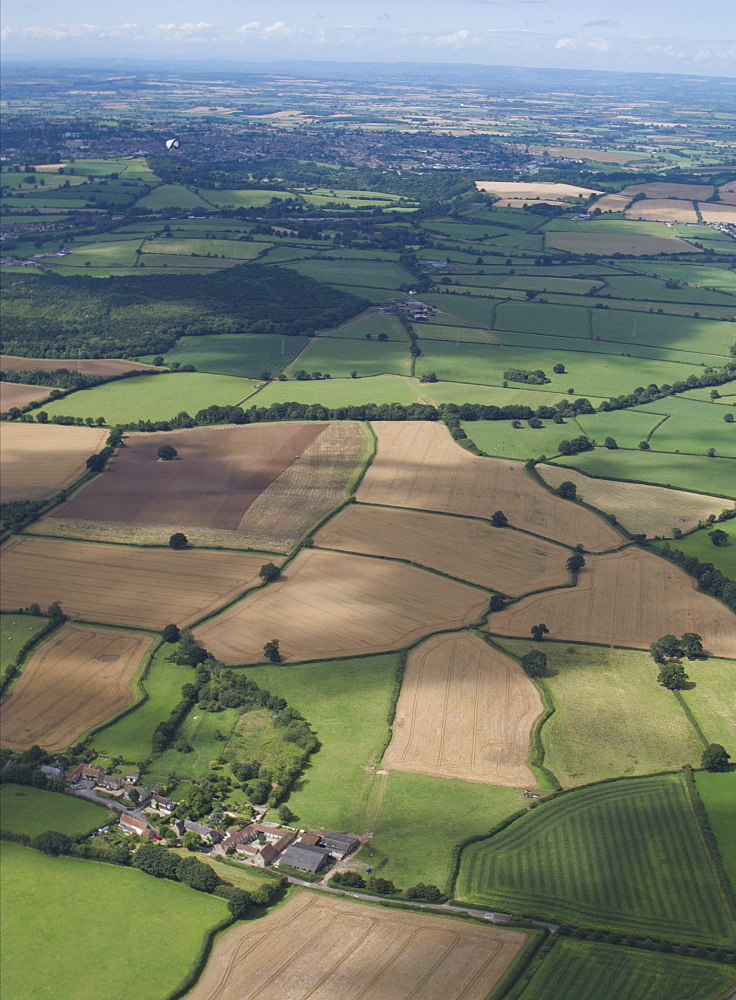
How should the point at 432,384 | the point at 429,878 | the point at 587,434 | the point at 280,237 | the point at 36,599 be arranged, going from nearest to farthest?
the point at 429,878 < the point at 36,599 < the point at 587,434 < the point at 432,384 < the point at 280,237

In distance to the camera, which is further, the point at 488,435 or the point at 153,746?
the point at 488,435

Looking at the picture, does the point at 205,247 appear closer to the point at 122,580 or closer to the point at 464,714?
the point at 122,580

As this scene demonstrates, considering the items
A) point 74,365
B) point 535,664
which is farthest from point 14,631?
point 74,365

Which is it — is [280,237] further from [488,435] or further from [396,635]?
[396,635]

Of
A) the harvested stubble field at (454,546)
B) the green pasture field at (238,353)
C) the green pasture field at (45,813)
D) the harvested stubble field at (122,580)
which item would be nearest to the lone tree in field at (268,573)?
the harvested stubble field at (122,580)

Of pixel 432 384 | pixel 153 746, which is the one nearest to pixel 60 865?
pixel 153 746

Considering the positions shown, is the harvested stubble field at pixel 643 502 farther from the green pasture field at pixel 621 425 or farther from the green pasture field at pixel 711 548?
the green pasture field at pixel 621 425

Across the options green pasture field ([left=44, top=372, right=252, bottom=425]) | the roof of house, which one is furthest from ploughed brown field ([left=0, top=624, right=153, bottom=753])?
green pasture field ([left=44, top=372, right=252, bottom=425])
